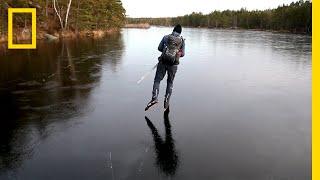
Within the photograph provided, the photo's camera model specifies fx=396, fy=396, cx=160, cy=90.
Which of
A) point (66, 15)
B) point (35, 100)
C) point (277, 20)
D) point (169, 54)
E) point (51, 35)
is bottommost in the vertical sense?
point (35, 100)

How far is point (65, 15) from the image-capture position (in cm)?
5238

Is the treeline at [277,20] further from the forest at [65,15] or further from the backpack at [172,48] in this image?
the backpack at [172,48]

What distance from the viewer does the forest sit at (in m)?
38.2

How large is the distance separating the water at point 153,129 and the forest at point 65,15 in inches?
944

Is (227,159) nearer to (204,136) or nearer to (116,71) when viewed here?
(204,136)

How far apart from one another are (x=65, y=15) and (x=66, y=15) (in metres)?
5.65

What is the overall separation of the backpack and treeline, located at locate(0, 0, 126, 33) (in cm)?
2656

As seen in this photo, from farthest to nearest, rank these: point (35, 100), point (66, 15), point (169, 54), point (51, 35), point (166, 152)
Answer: point (66, 15), point (51, 35), point (35, 100), point (169, 54), point (166, 152)

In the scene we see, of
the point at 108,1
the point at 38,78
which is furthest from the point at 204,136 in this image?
the point at 108,1

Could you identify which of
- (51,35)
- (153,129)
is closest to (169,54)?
(153,129)

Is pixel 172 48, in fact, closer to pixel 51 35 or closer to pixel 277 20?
pixel 51 35

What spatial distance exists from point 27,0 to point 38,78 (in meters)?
31.3

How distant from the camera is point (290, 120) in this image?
8.28 metres

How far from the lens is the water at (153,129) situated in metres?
5.50
